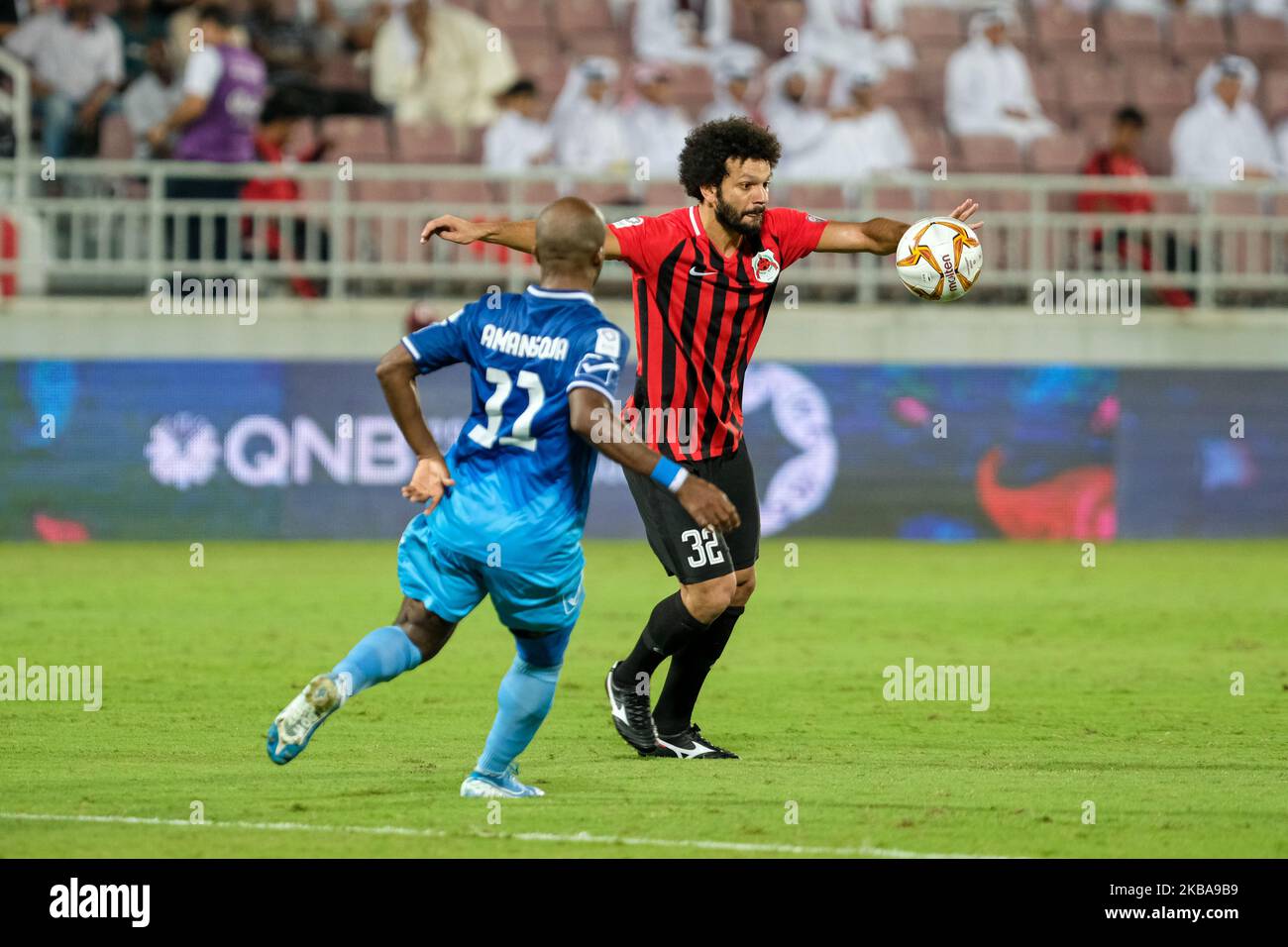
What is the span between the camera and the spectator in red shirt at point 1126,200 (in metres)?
18.2

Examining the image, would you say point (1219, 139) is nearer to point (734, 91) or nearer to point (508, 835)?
point (734, 91)

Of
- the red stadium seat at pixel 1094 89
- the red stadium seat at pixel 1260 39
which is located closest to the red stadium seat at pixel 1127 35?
the red stadium seat at pixel 1094 89

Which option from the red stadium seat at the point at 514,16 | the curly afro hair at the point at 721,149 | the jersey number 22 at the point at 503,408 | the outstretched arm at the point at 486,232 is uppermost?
the red stadium seat at the point at 514,16

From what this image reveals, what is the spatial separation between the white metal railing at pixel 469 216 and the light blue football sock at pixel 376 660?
1048 cm

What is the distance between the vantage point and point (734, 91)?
737 inches

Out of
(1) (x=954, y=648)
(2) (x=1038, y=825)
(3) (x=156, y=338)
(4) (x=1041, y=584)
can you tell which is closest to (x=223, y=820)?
(2) (x=1038, y=825)

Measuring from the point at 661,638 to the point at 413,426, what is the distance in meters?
1.81

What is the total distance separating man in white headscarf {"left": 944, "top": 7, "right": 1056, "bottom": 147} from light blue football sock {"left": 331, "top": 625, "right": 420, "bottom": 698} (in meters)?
14.7

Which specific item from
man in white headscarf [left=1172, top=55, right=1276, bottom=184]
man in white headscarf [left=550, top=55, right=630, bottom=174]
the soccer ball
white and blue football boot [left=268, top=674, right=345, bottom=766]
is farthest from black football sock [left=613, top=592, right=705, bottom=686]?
man in white headscarf [left=1172, top=55, right=1276, bottom=184]

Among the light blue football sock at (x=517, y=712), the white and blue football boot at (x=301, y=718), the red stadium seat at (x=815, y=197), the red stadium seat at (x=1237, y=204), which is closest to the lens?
the white and blue football boot at (x=301, y=718)

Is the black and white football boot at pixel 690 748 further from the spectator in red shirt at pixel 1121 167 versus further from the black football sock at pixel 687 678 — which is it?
the spectator in red shirt at pixel 1121 167

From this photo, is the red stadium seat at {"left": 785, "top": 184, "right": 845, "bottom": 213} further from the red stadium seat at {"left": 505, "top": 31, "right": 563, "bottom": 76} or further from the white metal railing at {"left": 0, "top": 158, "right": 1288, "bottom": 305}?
the red stadium seat at {"left": 505, "top": 31, "right": 563, "bottom": 76}

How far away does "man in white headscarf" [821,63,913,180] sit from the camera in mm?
18812
